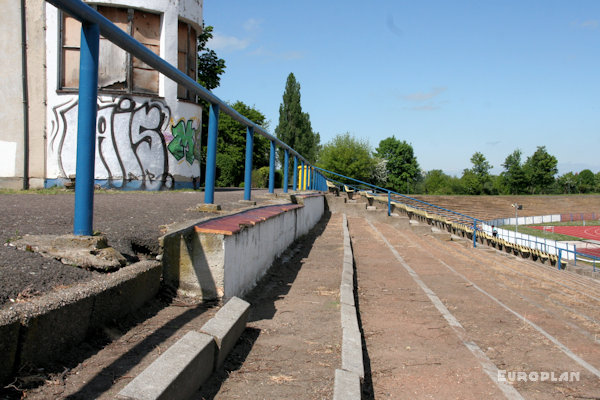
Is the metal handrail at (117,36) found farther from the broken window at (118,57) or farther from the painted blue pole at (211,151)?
the broken window at (118,57)

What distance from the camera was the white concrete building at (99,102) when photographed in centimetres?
1231

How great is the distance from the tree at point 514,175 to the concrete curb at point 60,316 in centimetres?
10667

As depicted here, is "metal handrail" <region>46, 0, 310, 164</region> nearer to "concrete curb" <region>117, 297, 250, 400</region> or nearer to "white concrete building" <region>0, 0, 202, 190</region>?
"concrete curb" <region>117, 297, 250, 400</region>

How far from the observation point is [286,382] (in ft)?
9.89

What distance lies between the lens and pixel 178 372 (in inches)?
91.4

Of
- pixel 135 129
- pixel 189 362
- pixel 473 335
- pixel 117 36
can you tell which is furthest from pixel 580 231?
pixel 189 362

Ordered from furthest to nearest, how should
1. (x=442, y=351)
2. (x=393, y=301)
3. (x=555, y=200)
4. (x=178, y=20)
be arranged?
(x=555, y=200) < (x=178, y=20) < (x=393, y=301) < (x=442, y=351)

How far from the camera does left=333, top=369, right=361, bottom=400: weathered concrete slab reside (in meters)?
2.77

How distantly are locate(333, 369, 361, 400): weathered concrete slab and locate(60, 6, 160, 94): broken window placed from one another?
12146mm

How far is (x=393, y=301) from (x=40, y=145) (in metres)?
11.1

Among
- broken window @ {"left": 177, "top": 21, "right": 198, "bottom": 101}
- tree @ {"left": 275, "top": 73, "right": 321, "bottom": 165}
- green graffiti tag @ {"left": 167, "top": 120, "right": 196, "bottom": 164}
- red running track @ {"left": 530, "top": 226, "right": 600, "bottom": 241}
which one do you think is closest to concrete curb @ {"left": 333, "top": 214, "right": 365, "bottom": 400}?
green graffiti tag @ {"left": 167, "top": 120, "right": 196, "bottom": 164}

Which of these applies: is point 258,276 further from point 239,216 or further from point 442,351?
point 442,351

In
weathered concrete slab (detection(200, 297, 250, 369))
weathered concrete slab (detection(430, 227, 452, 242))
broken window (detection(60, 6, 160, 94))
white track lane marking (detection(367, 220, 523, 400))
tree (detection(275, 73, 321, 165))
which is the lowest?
weathered concrete slab (detection(430, 227, 452, 242))

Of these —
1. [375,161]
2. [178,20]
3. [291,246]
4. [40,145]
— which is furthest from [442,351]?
[375,161]
